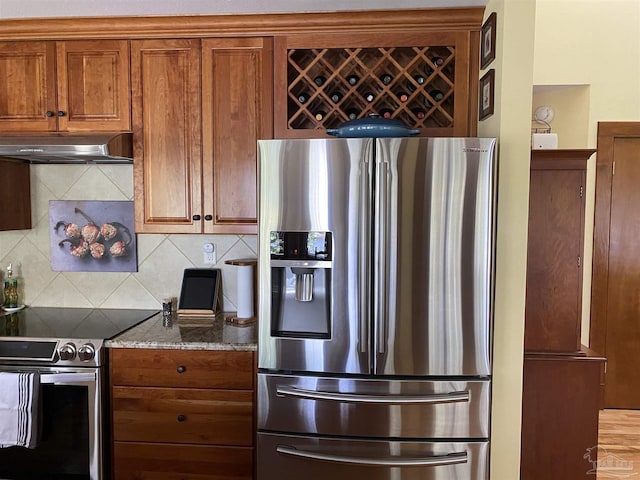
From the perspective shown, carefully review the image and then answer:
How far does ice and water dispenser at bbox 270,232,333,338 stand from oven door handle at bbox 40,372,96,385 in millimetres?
842

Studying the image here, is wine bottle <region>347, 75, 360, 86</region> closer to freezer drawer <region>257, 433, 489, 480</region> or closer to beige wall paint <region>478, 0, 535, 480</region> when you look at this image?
beige wall paint <region>478, 0, 535, 480</region>

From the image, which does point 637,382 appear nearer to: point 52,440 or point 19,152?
point 52,440

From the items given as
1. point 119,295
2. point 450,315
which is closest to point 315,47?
point 450,315

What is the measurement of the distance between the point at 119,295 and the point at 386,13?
81.0 inches

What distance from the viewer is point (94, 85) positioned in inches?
97.2

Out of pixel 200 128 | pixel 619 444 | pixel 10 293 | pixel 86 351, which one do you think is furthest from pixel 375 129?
pixel 619 444

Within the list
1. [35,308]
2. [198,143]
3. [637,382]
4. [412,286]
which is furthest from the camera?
[637,382]

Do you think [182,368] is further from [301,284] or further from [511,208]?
[511,208]

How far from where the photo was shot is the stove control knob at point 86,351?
216cm

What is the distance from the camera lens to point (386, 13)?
7.49 ft

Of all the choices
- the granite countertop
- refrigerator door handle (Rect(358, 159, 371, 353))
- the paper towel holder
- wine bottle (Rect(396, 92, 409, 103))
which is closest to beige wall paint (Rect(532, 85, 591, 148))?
wine bottle (Rect(396, 92, 409, 103))

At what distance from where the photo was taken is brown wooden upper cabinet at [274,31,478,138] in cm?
230

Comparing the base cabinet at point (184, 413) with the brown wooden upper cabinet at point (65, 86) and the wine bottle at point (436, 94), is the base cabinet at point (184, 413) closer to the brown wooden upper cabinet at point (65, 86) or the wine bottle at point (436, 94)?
the brown wooden upper cabinet at point (65, 86)

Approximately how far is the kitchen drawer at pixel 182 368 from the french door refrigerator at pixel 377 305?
0.54 feet
